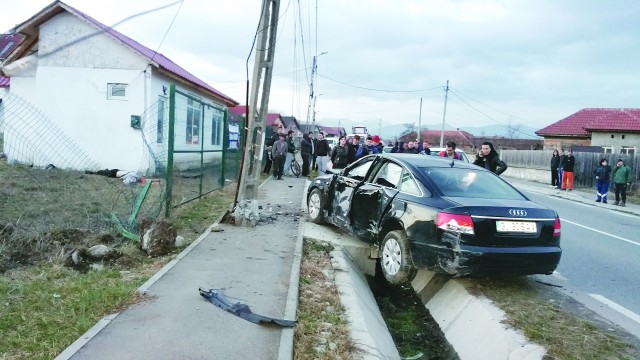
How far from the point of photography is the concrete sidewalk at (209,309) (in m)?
3.48

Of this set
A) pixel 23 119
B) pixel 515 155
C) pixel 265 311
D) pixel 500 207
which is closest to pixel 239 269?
pixel 265 311

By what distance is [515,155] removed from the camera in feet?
106

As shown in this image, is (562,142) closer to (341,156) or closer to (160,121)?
(341,156)

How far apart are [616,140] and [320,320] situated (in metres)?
31.9

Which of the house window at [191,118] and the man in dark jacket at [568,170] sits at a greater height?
the house window at [191,118]

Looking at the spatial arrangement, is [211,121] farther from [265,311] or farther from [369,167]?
[265,311]

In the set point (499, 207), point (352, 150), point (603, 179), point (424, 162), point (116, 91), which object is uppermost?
point (116, 91)

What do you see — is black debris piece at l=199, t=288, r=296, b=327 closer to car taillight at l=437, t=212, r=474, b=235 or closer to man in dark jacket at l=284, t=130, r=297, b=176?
car taillight at l=437, t=212, r=474, b=235

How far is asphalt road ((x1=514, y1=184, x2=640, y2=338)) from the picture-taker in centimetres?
546

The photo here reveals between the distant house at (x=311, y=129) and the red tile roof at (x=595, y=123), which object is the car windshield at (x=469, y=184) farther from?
the red tile roof at (x=595, y=123)

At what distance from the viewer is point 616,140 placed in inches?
1194

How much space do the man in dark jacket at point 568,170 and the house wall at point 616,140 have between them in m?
11.2

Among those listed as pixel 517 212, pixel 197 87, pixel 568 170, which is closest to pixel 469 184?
pixel 517 212

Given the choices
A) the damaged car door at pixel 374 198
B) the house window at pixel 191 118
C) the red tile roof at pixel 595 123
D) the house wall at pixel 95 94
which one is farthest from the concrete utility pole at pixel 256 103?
the red tile roof at pixel 595 123
